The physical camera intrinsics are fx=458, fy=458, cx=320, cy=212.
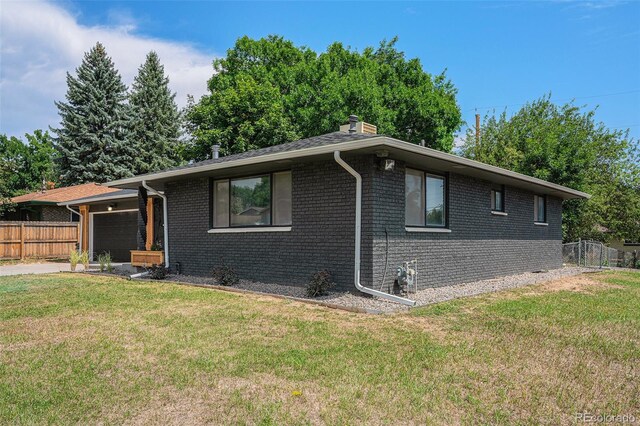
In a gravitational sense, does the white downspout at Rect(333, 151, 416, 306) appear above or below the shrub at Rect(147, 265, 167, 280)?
above

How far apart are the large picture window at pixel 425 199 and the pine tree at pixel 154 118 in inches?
1057

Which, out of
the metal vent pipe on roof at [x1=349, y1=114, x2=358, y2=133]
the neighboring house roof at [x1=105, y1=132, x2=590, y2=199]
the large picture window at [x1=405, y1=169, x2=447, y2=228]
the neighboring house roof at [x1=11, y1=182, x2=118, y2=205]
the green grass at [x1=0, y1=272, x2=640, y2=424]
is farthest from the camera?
the neighboring house roof at [x1=11, y1=182, x2=118, y2=205]

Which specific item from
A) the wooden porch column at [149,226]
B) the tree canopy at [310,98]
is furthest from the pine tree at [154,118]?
the wooden porch column at [149,226]

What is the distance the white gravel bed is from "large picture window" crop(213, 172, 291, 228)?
1.40 meters

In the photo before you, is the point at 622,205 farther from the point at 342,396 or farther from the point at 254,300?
the point at 342,396

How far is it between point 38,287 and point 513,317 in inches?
382

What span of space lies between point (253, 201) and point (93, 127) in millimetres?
26617

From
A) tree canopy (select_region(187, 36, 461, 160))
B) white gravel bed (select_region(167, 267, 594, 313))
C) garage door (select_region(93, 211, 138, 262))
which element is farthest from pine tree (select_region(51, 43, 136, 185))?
white gravel bed (select_region(167, 267, 594, 313))

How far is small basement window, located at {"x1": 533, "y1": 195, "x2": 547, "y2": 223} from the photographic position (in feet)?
48.7

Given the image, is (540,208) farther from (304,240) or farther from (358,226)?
(304,240)

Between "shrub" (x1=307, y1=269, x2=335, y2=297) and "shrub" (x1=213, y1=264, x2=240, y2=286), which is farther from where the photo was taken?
"shrub" (x1=213, y1=264, x2=240, y2=286)

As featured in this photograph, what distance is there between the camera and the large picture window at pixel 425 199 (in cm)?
924

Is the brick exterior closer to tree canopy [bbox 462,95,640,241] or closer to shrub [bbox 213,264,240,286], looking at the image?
shrub [bbox 213,264,240,286]

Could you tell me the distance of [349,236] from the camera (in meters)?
8.50
